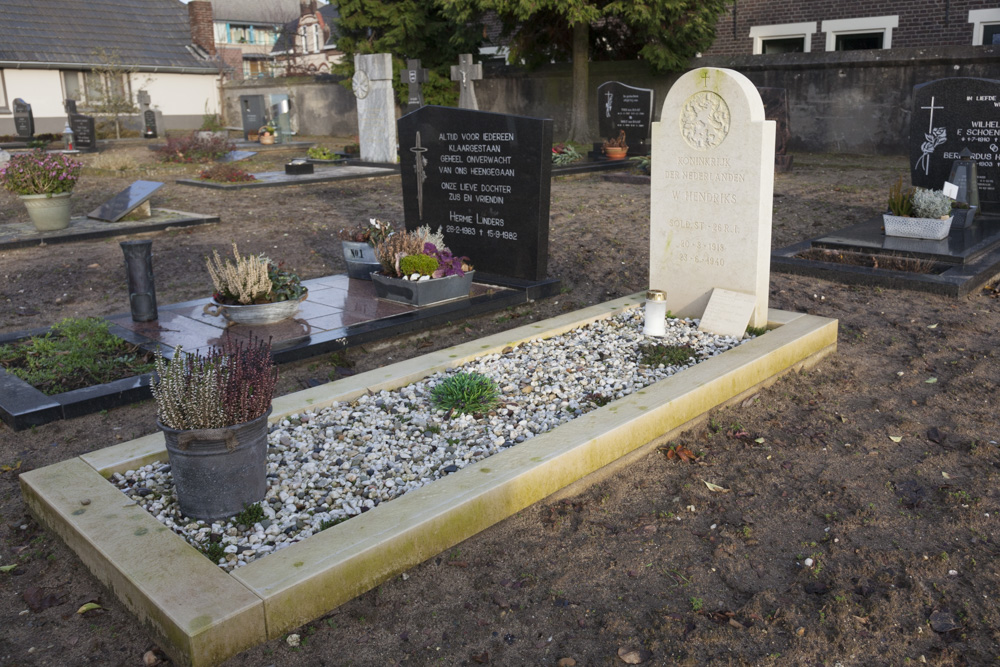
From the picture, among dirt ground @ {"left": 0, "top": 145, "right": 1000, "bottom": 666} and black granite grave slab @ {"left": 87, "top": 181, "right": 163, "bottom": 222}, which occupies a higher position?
black granite grave slab @ {"left": 87, "top": 181, "right": 163, "bottom": 222}

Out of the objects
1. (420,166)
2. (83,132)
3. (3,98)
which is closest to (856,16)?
(420,166)

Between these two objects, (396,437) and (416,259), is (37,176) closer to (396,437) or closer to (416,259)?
(416,259)

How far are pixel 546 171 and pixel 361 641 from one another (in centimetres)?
490

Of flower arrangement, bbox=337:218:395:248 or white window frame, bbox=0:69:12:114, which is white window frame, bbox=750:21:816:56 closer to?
flower arrangement, bbox=337:218:395:248

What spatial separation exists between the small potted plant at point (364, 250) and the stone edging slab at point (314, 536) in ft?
9.95

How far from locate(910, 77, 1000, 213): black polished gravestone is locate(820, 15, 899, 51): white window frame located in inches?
459

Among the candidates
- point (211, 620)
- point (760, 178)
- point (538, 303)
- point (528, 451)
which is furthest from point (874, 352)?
point (211, 620)

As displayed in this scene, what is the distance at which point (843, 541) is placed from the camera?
3.59 metres

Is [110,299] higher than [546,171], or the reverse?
[546,171]

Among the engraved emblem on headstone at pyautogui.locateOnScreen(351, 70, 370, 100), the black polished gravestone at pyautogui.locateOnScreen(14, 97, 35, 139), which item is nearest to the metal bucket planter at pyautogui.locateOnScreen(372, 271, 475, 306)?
the engraved emblem on headstone at pyautogui.locateOnScreen(351, 70, 370, 100)

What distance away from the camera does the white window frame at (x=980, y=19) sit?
748 inches

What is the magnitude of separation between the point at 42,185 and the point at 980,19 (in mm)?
19544

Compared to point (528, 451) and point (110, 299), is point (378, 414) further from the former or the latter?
point (110, 299)

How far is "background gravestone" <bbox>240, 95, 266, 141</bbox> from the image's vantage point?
29719 mm
